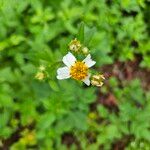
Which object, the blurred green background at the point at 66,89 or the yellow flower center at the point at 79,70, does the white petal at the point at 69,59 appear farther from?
the blurred green background at the point at 66,89

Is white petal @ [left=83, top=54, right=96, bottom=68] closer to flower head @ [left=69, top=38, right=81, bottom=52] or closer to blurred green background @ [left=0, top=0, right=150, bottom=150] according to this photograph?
flower head @ [left=69, top=38, right=81, bottom=52]

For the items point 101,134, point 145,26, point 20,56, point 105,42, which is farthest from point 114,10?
point 101,134

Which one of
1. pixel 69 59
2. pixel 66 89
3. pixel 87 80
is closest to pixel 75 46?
pixel 69 59

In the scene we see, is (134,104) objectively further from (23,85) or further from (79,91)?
(23,85)

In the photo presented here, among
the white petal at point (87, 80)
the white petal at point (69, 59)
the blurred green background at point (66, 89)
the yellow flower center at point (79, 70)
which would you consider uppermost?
the blurred green background at point (66, 89)

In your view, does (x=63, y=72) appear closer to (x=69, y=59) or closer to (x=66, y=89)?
(x=69, y=59)

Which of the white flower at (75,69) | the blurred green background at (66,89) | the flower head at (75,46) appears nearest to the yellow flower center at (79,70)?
the white flower at (75,69)

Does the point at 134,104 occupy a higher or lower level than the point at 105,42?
lower
